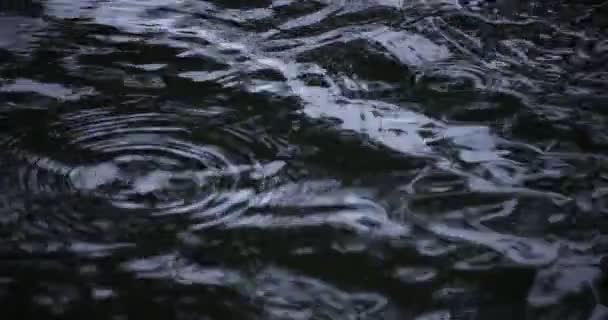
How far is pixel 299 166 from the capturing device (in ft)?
9.25

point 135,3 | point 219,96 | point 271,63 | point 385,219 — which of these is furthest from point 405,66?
point 135,3

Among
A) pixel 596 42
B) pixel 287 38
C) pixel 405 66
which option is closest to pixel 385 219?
pixel 405 66

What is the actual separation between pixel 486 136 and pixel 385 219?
31.8 inches

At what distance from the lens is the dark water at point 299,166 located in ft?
7.25

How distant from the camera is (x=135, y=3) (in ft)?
14.7

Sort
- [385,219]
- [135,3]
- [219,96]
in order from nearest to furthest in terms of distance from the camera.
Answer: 1. [385,219]
2. [219,96]
3. [135,3]

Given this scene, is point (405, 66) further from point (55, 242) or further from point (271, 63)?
point (55, 242)

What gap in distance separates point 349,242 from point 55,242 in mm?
978

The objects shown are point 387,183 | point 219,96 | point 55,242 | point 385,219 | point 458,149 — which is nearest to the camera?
point 55,242

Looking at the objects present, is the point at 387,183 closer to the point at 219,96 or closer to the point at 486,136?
the point at 486,136

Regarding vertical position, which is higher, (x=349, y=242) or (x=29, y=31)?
(x=29, y=31)

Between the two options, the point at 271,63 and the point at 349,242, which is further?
the point at 271,63

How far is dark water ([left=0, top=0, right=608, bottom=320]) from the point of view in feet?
7.25

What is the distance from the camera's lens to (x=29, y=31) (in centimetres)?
397
